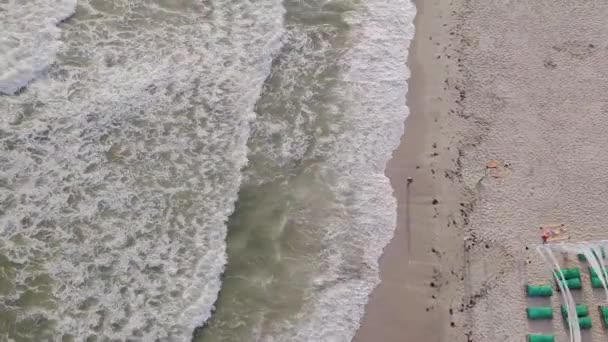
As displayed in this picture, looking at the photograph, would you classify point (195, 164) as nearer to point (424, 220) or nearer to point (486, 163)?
point (424, 220)

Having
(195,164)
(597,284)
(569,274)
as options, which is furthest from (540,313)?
(195,164)

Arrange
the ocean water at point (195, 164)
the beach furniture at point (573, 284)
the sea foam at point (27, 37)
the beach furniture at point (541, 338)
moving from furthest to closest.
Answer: the sea foam at point (27, 37), the beach furniture at point (573, 284), the ocean water at point (195, 164), the beach furniture at point (541, 338)

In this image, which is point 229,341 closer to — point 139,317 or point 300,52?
point 139,317

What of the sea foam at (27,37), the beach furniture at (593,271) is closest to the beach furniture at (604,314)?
the beach furniture at (593,271)

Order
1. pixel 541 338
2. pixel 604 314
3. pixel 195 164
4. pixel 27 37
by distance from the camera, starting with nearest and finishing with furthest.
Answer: pixel 541 338, pixel 604 314, pixel 195 164, pixel 27 37

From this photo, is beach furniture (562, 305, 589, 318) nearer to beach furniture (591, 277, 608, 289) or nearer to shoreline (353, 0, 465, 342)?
beach furniture (591, 277, 608, 289)

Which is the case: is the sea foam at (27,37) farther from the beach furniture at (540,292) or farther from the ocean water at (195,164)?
the beach furniture at (540,292)

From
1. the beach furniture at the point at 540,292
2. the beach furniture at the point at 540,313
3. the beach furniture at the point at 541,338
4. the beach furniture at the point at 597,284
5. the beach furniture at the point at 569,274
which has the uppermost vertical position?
the beach furniture at the point at 569,274
